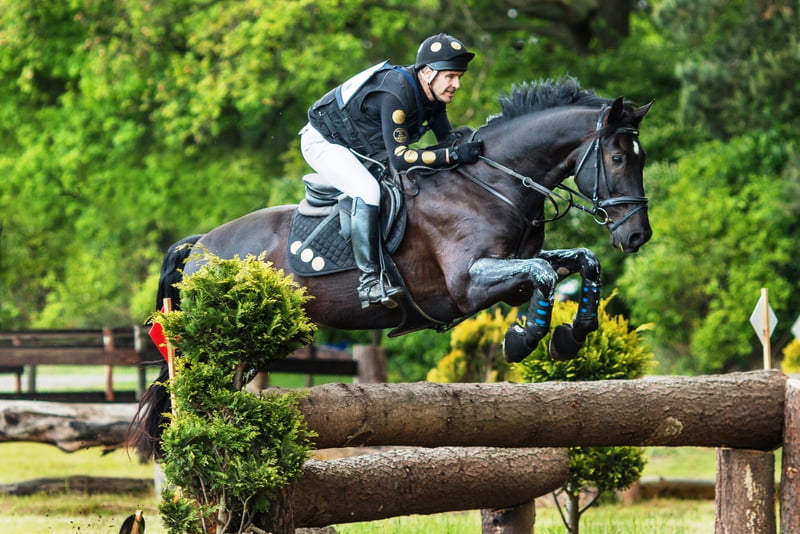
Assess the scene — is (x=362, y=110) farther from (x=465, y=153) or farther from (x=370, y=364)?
(x=370, y=364)

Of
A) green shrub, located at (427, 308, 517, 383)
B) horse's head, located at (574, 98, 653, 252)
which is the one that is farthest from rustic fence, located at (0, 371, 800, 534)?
green shrub, located at (427, 308, 517, 383)

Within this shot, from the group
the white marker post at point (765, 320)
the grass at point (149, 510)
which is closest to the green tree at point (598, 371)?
the grass at point (149, 510)

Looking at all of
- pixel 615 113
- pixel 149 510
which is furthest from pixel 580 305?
pixel 149 510

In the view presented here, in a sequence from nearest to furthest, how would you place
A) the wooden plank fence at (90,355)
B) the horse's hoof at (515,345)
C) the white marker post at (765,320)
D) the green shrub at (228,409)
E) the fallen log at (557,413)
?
the green shrub at (228,409)
the fallen log at (557,413)
the horse's hoof at (515,345)
the white marker post at (765,320)
the wooden plank fence at (90,355)

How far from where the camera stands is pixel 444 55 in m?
5.42

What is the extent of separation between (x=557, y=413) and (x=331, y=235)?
1.51 m

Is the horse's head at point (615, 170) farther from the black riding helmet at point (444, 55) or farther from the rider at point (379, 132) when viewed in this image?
the black riding helmet at point (444, 55)

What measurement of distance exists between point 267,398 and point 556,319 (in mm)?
3064

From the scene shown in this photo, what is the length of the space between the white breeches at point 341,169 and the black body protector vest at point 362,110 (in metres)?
0.08

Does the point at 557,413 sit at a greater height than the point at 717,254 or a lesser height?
lesser

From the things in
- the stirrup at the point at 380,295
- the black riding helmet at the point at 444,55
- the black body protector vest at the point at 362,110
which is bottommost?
the stirrup at the point at 380,295

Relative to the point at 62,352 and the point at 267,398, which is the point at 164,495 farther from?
the point at 62,352

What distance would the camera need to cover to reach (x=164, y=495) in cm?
398

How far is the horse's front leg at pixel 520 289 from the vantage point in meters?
4.95
